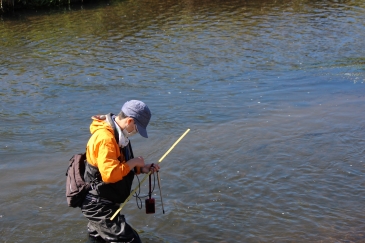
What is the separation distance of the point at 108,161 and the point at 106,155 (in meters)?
0.05

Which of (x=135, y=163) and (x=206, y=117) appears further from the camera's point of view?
(x=206, y=117)

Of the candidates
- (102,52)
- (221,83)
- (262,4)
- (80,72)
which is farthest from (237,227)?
(262,4)

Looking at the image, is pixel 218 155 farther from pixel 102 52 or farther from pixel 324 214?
pixel 102 52

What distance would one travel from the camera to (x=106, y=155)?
15.3 ft

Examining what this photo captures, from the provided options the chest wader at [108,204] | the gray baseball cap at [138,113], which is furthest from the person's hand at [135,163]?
the gray baseball cap at [138,113]

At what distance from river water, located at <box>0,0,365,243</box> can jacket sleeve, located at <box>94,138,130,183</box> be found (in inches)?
64.5

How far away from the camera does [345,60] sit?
45.9 ft

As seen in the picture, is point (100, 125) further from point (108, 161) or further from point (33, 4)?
point (33, 4)

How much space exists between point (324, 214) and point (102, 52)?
9962mm

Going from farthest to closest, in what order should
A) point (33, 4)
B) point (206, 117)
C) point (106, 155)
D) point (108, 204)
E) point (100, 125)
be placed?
point (33, 4), point (206, 117), point (108, 204), point (100, 125), point (106, 155)

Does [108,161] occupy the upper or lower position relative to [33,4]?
upper

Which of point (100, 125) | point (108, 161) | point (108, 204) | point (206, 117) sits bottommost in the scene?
point (206, 117)

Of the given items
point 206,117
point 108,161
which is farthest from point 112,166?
point 206,117

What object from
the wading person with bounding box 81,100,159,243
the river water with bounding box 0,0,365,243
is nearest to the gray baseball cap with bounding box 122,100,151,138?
the wading person with bounding box 81,100,159,243
